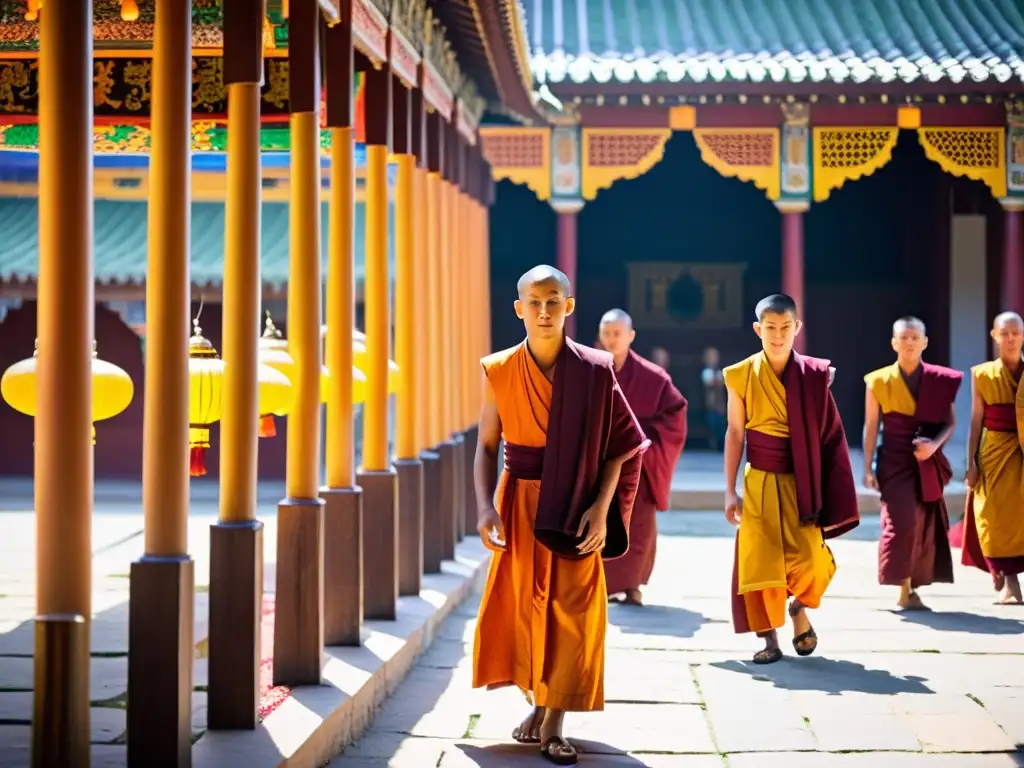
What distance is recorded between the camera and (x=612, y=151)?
45.8 ft

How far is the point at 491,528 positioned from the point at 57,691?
176 cm

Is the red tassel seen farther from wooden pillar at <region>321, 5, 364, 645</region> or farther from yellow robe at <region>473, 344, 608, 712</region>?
yellow robe at <region>473, 344, 608, 712</region>

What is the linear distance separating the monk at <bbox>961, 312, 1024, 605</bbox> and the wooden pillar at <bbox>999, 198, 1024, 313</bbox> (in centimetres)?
620

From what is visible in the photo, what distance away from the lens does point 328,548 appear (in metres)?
5.93

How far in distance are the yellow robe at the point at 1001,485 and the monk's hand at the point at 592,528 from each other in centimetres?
400

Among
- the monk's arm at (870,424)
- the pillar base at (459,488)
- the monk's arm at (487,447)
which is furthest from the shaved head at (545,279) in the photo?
the pillar base at (459,488)

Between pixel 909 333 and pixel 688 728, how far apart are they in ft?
11.1

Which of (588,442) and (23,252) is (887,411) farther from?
(23,252)

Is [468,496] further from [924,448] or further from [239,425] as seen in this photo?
[239,425]

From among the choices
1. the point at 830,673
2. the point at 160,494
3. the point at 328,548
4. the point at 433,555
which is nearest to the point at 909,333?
the point at 830,673

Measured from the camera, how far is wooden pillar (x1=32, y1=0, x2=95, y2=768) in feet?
10.7

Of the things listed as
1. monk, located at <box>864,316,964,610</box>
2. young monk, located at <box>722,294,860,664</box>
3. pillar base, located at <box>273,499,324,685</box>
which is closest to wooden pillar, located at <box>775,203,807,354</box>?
monk, located at <box>864,316,964,610</box>

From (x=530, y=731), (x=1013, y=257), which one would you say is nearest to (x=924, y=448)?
(x=530, y=731)

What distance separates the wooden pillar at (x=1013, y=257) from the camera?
45.3ft
